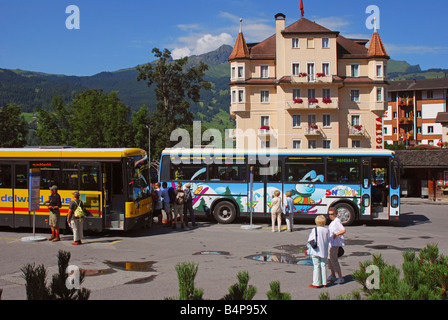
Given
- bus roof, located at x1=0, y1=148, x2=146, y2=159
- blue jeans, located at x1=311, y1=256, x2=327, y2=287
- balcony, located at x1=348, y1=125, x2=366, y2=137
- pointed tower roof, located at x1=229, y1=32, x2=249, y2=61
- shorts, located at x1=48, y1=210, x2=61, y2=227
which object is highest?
pointed tower roof, located at x1=229, y1=32, x2=249, y2=61

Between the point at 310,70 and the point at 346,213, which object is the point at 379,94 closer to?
the point at 310,70

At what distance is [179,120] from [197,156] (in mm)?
43414

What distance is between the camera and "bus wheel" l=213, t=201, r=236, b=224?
65.3 ft

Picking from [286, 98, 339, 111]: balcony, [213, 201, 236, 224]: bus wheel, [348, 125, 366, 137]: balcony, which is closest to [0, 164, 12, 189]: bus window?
[213, 201, 236, 224]: bus wheel

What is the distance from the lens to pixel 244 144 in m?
54.9

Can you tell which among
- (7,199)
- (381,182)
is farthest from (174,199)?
(381,182)

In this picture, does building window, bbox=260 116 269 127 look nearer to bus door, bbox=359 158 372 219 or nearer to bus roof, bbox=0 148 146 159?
bus door, bbox=359 158 372 219

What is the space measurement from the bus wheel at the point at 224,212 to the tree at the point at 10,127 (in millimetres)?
52085

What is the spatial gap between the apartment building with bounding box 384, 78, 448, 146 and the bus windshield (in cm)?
7684

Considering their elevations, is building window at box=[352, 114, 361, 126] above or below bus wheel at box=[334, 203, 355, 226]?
above

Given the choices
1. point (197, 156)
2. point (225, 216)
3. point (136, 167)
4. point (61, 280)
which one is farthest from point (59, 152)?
point (61, 280)

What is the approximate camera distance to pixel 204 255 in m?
13.1

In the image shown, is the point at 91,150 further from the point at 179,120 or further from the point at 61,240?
the point at 179,120

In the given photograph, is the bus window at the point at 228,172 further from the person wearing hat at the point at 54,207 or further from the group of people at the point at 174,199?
the person wearing hat at the point at 54,207
